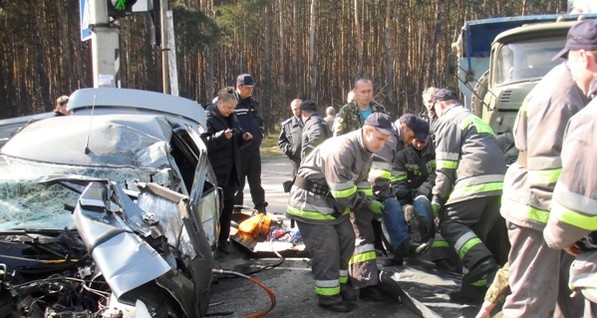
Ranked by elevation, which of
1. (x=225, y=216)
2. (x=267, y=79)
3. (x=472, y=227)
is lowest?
(x=225, y=216)

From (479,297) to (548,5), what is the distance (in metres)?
26.7

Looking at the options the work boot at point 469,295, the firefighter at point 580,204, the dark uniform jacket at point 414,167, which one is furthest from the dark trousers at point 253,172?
the firefighter at point 580,204

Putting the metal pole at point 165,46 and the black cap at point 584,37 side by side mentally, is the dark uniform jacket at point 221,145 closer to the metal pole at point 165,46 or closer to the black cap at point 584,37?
the black cap at point 584,37

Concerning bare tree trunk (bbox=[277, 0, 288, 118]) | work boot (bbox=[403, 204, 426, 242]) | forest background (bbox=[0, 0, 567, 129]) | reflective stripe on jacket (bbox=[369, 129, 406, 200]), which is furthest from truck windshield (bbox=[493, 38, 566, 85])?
bare tree trunk (bbox=[277, 0, 288, 118])

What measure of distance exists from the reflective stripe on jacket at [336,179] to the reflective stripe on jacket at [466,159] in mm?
638

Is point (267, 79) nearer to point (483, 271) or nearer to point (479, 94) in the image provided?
point (479, 94)

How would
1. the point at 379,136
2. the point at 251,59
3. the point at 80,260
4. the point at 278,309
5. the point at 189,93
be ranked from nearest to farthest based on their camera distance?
the point at 80,260
the point at 379,136
the point at 278,309
the point at 189,93
the point at 251,59

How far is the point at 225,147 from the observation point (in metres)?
6.52

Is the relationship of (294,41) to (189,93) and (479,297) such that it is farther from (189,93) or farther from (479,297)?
(479,297)

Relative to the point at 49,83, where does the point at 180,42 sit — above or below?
above

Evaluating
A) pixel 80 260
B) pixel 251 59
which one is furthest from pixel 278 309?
pixel 251 59

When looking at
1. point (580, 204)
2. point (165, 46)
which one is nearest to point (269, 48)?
point (165, 46)

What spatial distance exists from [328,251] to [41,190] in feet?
7.17

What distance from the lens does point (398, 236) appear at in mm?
5105
